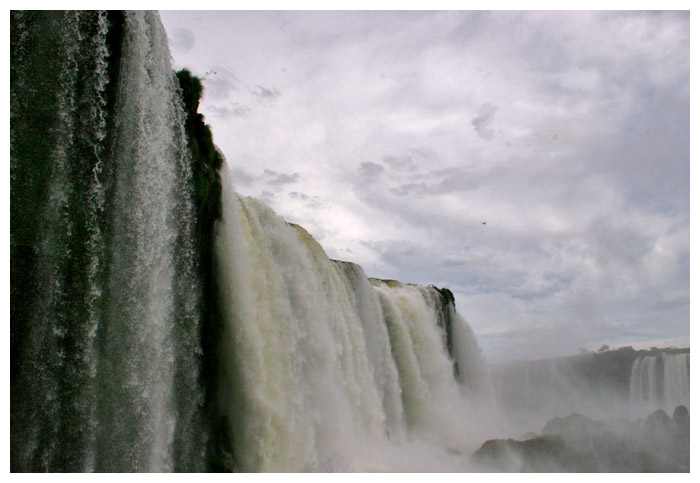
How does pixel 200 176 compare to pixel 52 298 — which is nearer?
pixel 52 298

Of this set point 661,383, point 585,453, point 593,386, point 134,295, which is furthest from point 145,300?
point 593,386

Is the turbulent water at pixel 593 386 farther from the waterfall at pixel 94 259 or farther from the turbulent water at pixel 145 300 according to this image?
the waterfall at pixel 94 259

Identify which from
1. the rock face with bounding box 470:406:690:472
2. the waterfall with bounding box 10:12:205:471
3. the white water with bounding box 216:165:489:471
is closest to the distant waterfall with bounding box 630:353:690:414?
the rock face with bounding box 470:406:690:472

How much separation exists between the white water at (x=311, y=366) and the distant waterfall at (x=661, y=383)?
38.1 feet

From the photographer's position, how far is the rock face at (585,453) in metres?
11.7

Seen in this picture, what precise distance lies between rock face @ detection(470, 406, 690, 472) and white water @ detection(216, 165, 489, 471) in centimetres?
109

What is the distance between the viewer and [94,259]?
6078 millimetres

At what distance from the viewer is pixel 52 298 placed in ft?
18.7

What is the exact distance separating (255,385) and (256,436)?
76cm

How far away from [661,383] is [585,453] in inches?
543

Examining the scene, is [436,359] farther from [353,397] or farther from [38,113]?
[38,113]

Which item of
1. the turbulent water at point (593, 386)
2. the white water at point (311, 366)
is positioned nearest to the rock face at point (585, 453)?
the white water at point (311, 366)

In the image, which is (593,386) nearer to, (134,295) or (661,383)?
(661,383)

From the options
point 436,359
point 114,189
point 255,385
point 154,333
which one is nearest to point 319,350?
point 255,385
